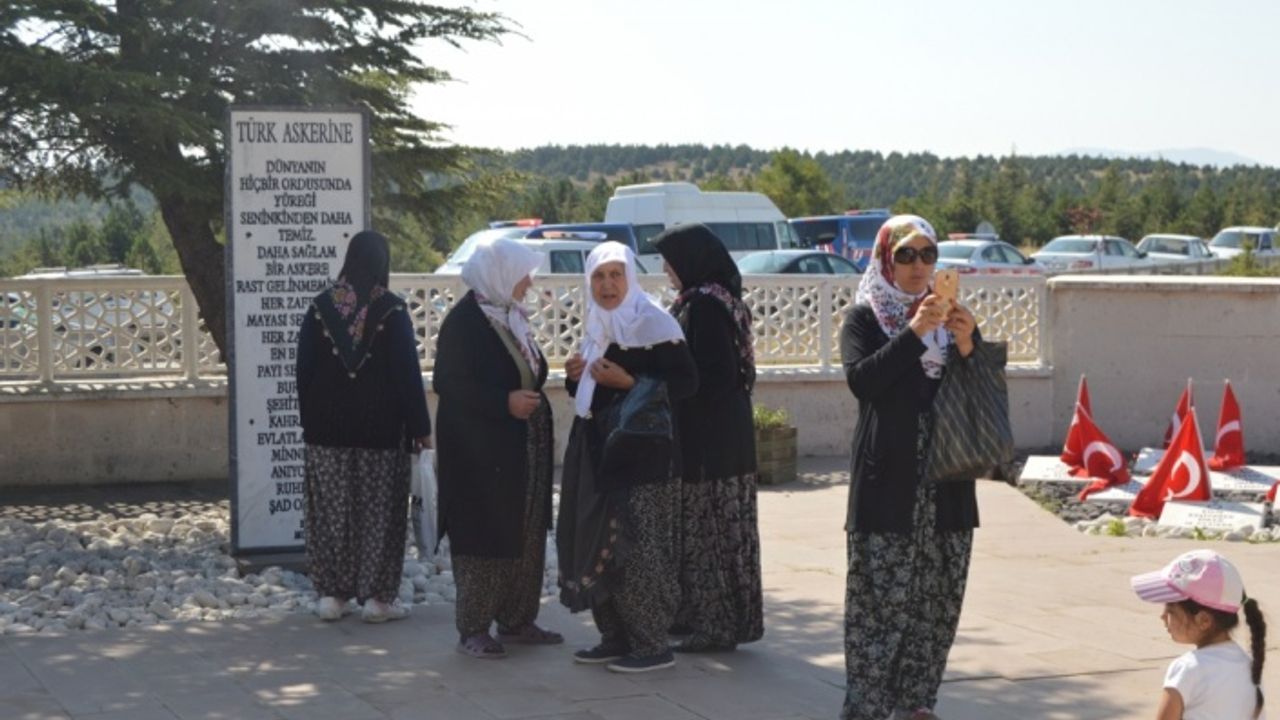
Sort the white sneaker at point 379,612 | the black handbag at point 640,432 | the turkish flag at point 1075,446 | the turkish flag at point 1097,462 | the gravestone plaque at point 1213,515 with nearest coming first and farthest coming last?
the black handbag at point 640,432 → the white sneaker at point 379,612 → the gravestone plaque at point 1213,515 → the turkish flag at point 1097,462 → the turkish flag at point 1075,446

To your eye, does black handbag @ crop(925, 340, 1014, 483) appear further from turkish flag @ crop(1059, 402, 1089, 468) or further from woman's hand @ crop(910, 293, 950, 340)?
turkish flag @ crop(1059, 402, 1089, 468)

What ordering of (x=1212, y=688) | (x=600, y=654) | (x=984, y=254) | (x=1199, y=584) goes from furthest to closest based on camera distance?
1. (x=984, y=254)
2. (x=600, y=654)
3. (x=1199, y=584)
4. (x=1212, y=688)

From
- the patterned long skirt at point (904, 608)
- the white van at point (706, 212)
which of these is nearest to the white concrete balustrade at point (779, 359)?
the patterned long skirt at point (904, 608)

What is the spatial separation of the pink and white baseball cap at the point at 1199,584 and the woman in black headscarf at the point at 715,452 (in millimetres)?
2708

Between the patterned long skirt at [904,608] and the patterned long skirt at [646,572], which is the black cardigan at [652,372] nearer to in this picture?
the patterned long skirt at [646,572]

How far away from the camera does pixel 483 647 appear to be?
6922 millimetres

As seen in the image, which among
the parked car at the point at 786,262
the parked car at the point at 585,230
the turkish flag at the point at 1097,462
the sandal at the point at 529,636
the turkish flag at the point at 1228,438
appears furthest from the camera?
the parked car at the point at 786,262

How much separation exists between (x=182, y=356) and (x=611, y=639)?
6.85m

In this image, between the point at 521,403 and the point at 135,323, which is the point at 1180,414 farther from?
the point at 521,403

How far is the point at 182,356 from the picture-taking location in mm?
12766

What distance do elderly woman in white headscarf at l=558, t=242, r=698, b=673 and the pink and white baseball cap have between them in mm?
2545

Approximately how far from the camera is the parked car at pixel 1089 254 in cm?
3703

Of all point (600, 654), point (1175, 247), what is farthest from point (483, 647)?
point (1175, 247)

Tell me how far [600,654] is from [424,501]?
1.30m
